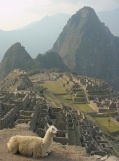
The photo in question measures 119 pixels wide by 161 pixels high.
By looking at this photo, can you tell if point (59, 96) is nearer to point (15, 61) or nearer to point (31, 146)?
point (15, 61)

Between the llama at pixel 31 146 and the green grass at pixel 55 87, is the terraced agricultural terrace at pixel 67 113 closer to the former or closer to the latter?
the green grass at pixel 55 87

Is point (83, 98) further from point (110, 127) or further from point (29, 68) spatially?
point (29, 68)

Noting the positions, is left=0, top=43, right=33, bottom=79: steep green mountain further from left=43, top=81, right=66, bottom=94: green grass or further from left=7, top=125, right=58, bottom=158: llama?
left=7, top=125, right=58, bottom=158: llama

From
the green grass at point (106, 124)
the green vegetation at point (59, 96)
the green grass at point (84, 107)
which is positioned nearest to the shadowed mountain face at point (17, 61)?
the green vegetation at point (59, 96)

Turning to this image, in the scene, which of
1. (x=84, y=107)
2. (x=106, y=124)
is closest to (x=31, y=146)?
(x=106, y=124)

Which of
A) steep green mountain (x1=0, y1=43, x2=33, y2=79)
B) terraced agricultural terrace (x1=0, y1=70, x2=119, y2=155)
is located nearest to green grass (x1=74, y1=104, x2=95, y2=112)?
terraced agricultural terrace (x1=0, y1=70, x2=119, y2=155)

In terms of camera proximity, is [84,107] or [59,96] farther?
[59,96]

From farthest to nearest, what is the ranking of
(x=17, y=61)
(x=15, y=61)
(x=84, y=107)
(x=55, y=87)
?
(x=15, y=61) → (x=17, y=61) → (x=55, y=87) → (x=84, y=107)
